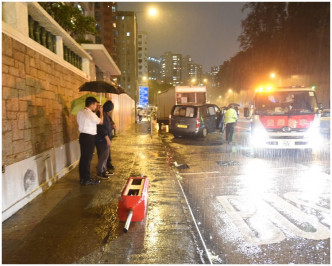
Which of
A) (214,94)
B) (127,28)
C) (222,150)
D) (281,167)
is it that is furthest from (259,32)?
(127,28)

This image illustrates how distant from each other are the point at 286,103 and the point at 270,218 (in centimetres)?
695

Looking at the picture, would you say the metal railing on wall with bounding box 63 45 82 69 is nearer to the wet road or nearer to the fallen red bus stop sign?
the wet road

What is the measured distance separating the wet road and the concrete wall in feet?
9.86

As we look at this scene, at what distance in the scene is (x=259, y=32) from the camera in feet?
140

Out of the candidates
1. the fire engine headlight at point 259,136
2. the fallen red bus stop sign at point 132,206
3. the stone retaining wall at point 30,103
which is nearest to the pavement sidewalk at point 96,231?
the fallen red bus stop sign at point 132,206

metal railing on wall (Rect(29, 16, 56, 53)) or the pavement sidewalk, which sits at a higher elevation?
metal railing on wall (Rect(29, 16, 56, 53))

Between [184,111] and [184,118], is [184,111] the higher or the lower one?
the higher one

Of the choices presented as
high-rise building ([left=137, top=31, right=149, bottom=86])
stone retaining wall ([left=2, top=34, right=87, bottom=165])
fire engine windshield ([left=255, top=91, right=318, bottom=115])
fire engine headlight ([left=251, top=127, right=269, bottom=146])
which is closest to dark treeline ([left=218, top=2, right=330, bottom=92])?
fire engine windshield ([left=255, top=91, right=318, bottom=115])

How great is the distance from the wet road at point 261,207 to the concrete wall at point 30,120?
301cm

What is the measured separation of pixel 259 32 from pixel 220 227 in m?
44.4

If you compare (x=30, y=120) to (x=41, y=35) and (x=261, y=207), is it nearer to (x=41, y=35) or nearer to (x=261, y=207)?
(x=41, y=35)

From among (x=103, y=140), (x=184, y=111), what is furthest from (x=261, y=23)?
(x=103, y=140)

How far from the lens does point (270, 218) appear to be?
4.33 m

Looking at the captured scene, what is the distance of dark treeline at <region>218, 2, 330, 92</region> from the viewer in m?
36.0
